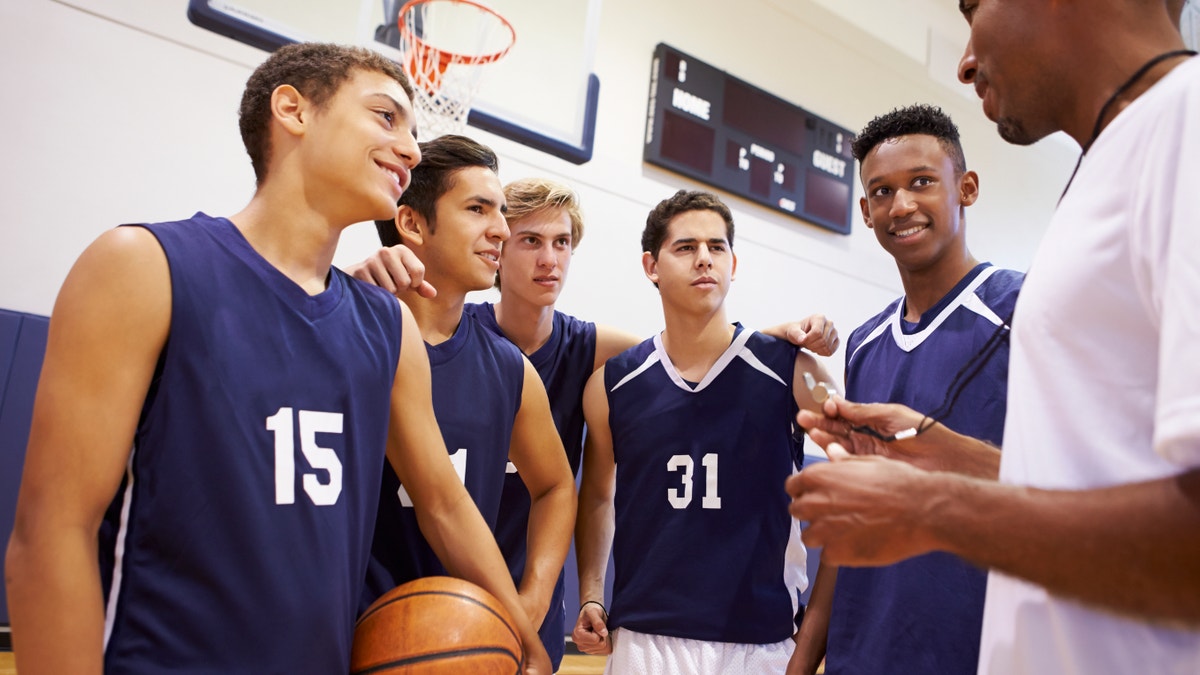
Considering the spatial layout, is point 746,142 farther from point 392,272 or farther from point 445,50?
point 392,272

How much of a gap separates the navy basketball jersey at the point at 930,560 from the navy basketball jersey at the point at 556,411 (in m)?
1.12

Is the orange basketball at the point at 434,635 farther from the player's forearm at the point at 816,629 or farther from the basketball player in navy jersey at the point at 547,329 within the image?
the basketball player in navy jersey at the point at 547,329

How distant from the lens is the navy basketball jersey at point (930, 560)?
187cm

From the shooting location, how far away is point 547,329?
10.5 feet

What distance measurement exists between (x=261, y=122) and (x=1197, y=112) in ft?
5.74

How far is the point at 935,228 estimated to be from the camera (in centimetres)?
233

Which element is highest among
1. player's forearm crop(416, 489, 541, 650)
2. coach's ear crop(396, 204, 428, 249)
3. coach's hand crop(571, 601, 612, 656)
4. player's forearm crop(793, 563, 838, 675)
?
coach's ear crop(396, 204, 428, 249)

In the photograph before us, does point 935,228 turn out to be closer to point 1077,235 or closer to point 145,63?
point 1077,235

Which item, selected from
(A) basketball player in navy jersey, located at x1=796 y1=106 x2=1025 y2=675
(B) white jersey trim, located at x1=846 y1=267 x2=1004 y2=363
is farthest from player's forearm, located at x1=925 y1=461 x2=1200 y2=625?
(B) white jersey trim, located at x1=846 y1=267 x2=1004 y2=363

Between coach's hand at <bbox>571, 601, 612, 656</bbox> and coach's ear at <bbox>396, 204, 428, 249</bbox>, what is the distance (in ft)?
4.48

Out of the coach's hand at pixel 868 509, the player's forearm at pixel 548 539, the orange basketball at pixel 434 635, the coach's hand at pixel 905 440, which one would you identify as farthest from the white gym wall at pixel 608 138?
the coach's hand at pixel 868 509

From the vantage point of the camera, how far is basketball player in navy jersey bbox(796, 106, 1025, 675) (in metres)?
1.89

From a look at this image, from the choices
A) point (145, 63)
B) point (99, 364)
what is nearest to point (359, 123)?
point (99, 364)

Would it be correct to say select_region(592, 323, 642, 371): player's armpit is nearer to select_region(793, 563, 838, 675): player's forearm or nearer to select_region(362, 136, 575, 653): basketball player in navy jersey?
select_region(362, 136, 575, 653): basketball player in navy jersey
